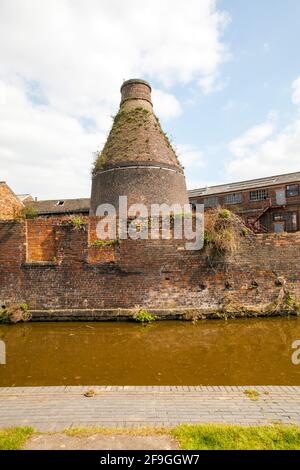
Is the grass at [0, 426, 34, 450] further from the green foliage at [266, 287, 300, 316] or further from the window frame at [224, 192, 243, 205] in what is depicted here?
the window frame at [224, 192, 243, 205]

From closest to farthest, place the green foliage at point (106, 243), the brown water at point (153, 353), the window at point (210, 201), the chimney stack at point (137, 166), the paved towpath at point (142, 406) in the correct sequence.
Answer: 1. the paved towpath at point (142, 406)
2. the brown water at point (153, 353)
3. the green foliage at point (106, 243)
4. the chimney stack at point (137, 166)
5. the window at point (210, 201)

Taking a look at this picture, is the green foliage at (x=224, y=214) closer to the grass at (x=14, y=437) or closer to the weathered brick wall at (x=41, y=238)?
the weathered brick wall at (x=41, y=238)

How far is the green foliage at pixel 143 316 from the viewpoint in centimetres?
1037

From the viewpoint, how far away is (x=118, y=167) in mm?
15516

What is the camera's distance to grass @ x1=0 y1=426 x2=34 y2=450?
3.43 m

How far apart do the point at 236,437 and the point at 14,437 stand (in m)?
2.26

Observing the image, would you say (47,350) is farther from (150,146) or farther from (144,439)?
(150,146)

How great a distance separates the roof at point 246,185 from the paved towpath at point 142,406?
115 feet

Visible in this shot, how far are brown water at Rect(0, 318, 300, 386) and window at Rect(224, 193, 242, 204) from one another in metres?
31.1

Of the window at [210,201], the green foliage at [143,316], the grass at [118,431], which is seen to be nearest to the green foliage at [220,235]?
the green foliage at [143,316]

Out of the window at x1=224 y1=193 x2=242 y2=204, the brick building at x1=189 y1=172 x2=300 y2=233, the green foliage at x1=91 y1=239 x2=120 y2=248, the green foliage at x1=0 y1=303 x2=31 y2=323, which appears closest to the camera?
the green foliage at x1=0 y1=303 x2=31 y2=323

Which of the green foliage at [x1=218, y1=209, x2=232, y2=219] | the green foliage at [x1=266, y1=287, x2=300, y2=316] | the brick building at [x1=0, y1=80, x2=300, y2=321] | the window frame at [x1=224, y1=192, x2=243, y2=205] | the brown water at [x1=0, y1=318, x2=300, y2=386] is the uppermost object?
the window frame at [x1=224, y1=192, x2=243, y2=205]

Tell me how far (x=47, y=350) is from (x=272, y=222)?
3371 centimetres

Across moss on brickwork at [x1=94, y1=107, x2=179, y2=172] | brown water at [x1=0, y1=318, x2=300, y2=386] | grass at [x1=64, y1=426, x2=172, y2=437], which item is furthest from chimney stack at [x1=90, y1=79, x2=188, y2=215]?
grass at [x1=64, y1=426, x2=172, y2=437]
